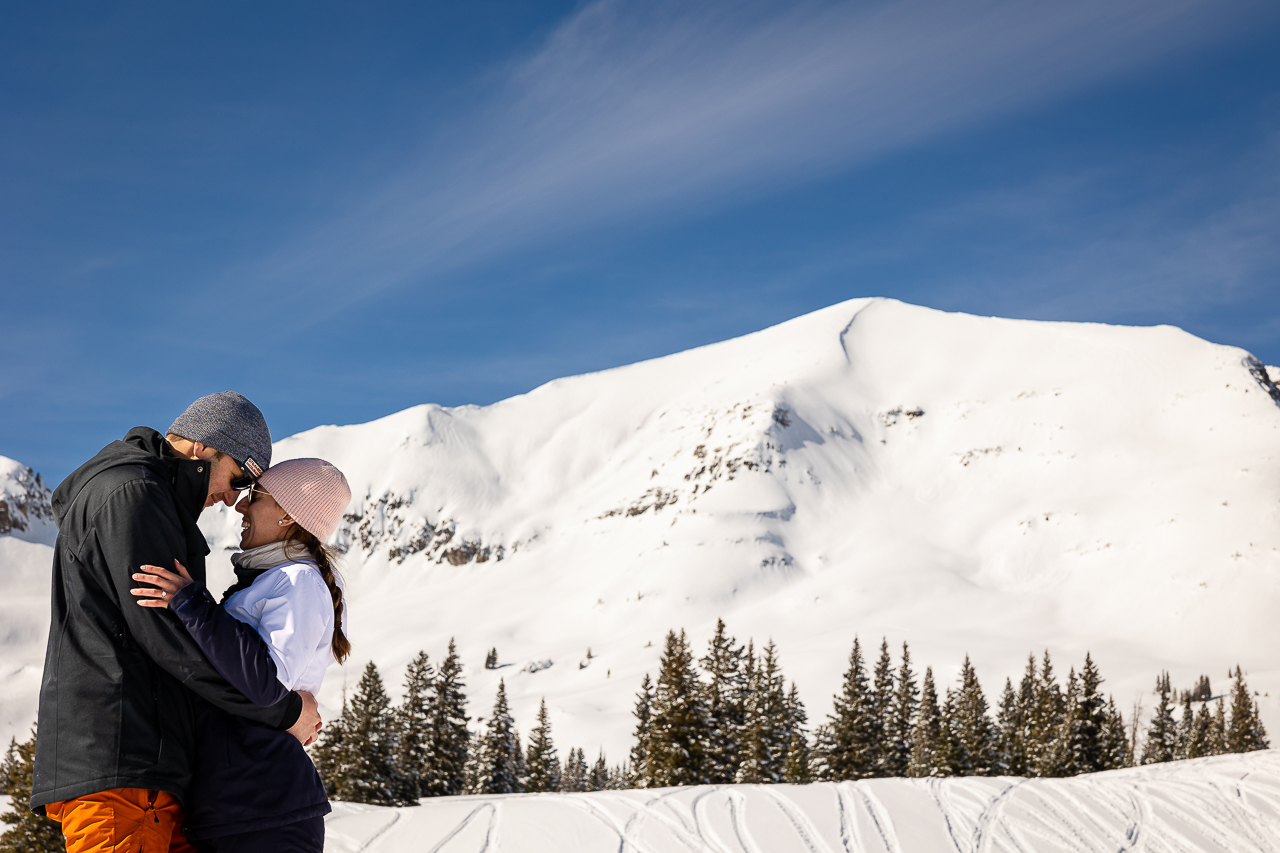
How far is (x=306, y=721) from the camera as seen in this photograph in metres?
4.09

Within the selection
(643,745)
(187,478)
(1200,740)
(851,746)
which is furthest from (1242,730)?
(187,478)

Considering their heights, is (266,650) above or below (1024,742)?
above

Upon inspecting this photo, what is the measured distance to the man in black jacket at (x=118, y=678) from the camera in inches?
138

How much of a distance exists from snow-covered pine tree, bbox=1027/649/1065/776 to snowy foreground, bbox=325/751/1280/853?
29.9 m

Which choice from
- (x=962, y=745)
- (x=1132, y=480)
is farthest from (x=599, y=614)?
(x=962, y=745)

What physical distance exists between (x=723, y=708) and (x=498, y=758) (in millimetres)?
10236

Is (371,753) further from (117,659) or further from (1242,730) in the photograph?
(1242,730)

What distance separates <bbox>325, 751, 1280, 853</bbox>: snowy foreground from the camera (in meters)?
13.6

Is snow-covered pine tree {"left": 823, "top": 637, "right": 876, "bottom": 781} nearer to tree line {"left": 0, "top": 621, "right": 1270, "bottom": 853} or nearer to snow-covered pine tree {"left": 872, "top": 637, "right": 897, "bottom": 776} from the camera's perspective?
tree line {"left": 0, "top": 621, "right": 1270, "bottom": 853}

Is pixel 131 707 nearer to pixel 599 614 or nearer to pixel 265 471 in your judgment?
pixel 265 471

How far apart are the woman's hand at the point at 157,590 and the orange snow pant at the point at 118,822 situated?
79 centimetres

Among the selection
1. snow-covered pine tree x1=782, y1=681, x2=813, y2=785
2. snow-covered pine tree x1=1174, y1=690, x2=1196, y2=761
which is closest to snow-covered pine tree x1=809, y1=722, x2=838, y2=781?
snow-covered pine tree x1=782, y1=681, x2=813, y2=785

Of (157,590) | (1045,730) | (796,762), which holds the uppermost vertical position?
(157,590)

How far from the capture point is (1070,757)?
140 feet
